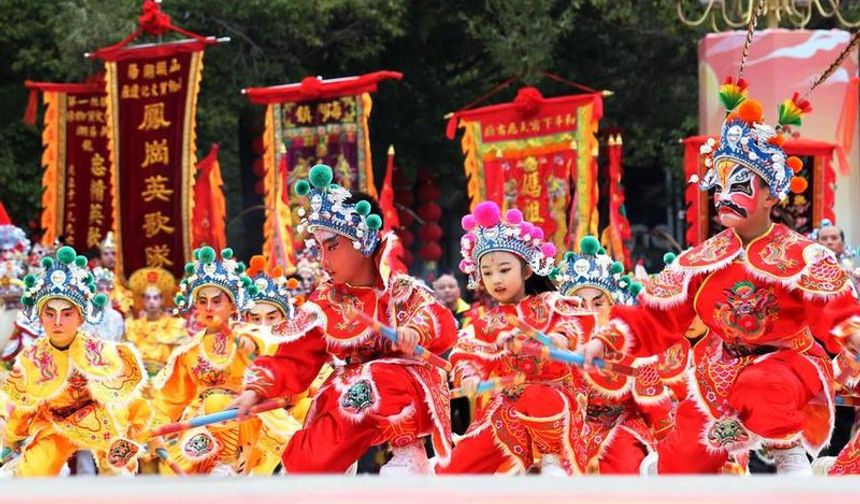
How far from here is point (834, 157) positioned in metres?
12.6

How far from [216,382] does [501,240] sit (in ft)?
7.43

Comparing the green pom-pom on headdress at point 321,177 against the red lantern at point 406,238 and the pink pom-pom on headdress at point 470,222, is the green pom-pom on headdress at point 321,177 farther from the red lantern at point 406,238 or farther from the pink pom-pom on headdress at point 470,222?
the red lantern at point 406,238

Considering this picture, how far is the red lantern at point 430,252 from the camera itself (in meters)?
18.3

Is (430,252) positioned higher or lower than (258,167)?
lower

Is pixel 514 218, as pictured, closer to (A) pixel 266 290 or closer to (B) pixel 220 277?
(B) pixel 220 277

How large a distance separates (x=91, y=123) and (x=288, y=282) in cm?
595

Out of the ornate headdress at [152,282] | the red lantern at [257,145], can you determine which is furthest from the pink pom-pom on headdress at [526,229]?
the red lantern at [257,145]

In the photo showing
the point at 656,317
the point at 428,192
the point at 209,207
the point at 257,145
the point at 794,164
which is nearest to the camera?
the point at 656,317

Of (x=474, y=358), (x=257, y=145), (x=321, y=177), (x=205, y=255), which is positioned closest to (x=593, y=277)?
(x=474, y=358)

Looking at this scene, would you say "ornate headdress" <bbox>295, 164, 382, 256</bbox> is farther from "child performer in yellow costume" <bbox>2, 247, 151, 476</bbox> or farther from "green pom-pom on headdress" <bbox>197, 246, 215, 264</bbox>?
"green pom-pom on headdress" <bbox>197, 246, 215, 264</bbox>

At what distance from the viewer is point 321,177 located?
21.4ft

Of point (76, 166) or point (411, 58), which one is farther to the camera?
point (411, 58)

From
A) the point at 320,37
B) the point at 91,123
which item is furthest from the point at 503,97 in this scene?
the point at 91,123

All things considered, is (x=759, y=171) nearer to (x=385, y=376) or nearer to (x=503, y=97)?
(x=385, y=376)
